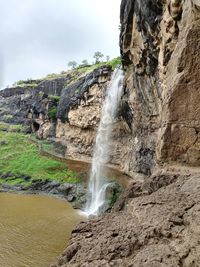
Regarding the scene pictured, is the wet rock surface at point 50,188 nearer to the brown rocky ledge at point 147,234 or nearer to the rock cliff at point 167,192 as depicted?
the rock cliff at point 167,192

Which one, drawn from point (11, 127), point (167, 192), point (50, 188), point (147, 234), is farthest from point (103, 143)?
point (147, 234)

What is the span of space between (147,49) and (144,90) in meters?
3.38

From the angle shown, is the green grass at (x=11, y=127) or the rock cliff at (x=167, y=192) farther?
the green grass at (x=11, y=127)

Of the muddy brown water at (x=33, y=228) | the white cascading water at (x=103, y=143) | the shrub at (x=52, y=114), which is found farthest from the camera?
the shrub at (x=52, y=114)

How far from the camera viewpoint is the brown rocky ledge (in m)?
4.14

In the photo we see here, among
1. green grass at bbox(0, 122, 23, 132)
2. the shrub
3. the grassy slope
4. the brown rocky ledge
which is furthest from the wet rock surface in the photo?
the brown rocky ledge

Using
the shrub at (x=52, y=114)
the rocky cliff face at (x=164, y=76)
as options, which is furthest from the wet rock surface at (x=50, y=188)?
the shrub at (x=52, y=114)

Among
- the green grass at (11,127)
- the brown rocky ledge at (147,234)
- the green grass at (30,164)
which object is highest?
the green grass at (11,127)

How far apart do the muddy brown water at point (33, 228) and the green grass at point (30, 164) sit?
371cm

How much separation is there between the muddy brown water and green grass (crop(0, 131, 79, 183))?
3.71 metres

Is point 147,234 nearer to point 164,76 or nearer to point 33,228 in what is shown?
point 164,76

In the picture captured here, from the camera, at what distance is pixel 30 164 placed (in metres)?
33.8

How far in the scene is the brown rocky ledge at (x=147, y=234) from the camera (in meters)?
4.14

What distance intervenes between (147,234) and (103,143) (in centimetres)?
2601
